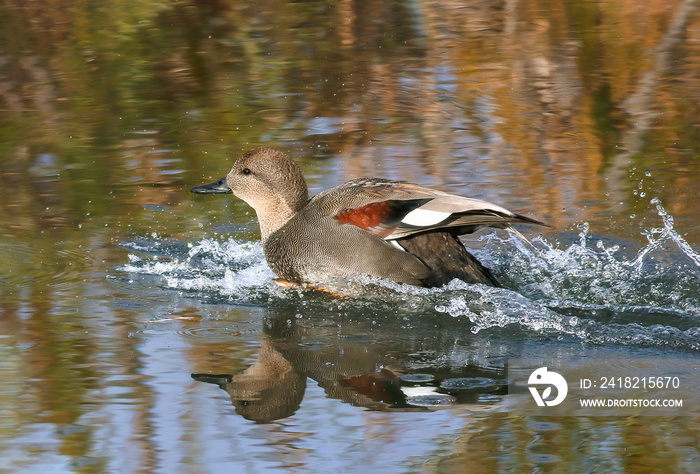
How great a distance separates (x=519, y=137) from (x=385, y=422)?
217 inches

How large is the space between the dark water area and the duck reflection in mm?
16

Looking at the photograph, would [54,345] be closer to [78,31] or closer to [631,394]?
[631,394]

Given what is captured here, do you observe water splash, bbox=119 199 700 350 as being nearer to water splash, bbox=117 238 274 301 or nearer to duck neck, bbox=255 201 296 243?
water splash, bbox=117 238 274 301

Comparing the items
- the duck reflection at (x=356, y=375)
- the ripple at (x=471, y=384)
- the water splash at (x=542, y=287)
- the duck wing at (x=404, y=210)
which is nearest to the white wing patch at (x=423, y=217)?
the duck wing at (x=404, y=210)

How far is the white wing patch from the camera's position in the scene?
17.6 ft

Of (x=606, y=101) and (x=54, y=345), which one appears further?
(x=606, y=101)

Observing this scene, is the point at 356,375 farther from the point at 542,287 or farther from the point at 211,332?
the point at 542,287

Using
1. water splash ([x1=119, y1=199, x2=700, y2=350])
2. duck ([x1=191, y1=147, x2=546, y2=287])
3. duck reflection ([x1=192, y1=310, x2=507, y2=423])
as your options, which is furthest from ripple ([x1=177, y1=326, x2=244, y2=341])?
duck ([x1=191, y1=147, x2=546, y2=287])

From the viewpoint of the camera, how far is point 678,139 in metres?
8.91

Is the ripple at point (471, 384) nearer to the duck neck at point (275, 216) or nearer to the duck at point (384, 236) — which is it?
the duck at point (384, 236)

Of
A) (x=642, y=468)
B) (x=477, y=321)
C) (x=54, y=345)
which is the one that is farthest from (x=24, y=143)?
(x=642, y=468)

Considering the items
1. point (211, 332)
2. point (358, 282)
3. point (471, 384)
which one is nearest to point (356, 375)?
point (471, 384)

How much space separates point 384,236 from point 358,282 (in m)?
0.31

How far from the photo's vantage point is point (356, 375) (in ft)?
14.9
